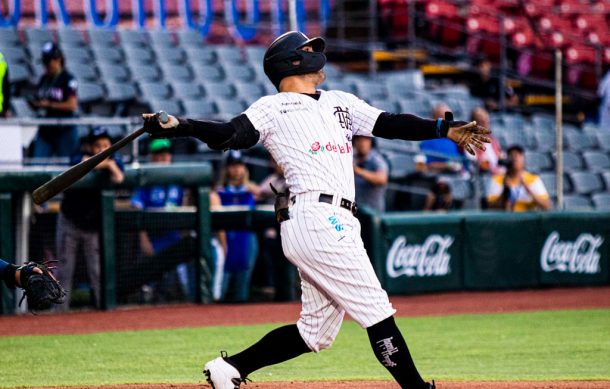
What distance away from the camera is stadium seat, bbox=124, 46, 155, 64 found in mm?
16609

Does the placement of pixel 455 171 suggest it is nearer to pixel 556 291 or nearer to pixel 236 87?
pixel 556 291

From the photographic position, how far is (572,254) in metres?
12.8

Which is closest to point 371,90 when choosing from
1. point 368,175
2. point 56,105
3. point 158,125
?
point 368,175

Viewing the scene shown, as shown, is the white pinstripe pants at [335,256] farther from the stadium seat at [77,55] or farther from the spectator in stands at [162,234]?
the stadium seat at [77,55]

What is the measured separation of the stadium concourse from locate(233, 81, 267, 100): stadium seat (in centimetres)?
1

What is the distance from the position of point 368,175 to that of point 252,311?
6.39ft

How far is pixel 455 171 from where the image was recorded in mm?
13750

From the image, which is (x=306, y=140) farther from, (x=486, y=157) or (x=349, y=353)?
(x=486, y=157)

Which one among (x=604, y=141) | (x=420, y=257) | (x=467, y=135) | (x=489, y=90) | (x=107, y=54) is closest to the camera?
(x=467, y=135)

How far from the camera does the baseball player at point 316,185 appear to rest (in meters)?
5.21

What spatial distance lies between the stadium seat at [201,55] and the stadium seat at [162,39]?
0.35 m

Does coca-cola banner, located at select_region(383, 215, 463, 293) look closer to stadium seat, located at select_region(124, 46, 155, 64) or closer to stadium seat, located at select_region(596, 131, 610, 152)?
stadium seat, located at select_region(596, 131, 610, 152)

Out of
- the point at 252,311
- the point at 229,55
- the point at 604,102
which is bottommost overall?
the point at 252,311

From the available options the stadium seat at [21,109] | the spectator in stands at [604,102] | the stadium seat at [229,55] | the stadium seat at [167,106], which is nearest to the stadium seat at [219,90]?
the stadium seat at [167,106]
